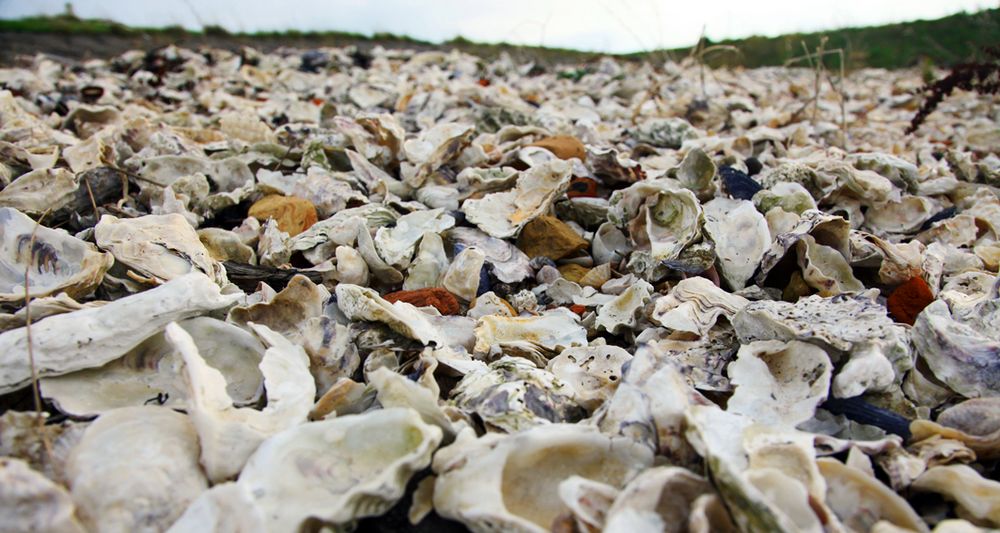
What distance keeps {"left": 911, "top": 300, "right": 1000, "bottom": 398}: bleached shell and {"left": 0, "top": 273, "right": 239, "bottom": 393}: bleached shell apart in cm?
174

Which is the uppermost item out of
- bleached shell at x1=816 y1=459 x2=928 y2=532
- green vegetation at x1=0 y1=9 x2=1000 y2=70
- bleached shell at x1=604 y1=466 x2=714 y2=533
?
green vegetation at x1=0 y1=9 x2=1000 y2=70

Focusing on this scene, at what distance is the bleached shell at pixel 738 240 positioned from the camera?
2167 millimetres

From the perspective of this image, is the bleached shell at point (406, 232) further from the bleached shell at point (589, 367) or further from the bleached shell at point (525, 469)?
the bleached shell at point (525, 469)

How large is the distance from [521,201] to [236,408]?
1544 mm

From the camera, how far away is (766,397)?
150 cm

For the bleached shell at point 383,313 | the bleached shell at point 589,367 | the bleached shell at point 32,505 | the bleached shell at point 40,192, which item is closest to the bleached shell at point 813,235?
the bleached shell at point 589,367

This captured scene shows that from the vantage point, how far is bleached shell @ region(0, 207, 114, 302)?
176 cm

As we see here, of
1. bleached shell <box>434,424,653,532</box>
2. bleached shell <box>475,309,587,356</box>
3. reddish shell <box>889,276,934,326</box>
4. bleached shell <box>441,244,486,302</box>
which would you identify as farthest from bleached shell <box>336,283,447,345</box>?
reddish shell <box>889,276,934,326</box>

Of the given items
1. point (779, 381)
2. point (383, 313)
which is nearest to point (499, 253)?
point (383, 313)

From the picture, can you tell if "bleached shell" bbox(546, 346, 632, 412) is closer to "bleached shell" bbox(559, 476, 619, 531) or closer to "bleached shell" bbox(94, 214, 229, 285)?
"bleached shell" bbox(559, 476, 619, 531)

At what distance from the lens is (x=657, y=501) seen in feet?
3.54

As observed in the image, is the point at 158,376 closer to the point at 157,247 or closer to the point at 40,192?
the point at 157,247

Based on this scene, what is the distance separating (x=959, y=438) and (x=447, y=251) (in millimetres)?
Answer: 1673

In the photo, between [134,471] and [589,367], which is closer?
[134,471]
